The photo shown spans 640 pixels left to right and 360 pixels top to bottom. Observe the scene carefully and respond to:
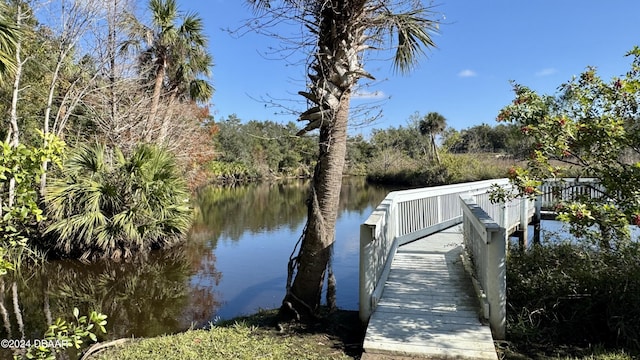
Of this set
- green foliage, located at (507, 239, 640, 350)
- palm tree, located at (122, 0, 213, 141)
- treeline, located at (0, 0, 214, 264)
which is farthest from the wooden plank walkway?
palm tree, located at (122, 0, 213, 141)

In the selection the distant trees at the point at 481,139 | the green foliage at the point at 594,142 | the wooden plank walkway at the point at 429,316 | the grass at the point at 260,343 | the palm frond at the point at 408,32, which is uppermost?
the distant trees at the point at 481,139

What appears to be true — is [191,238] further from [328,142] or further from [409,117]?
[409,117]

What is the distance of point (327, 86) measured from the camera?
4168 millimetres

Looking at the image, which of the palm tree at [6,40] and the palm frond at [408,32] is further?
the palm tree at [6,40]

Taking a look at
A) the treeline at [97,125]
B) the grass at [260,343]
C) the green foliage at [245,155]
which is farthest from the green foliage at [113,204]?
the green foliage at [245,155]

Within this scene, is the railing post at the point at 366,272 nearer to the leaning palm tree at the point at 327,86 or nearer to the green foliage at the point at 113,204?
the leaning palm tree at the point at 327,86

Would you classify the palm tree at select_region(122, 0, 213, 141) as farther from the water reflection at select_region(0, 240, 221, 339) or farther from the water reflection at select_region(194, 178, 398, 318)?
the water reflection at select_region(0, 240, 221, 339)

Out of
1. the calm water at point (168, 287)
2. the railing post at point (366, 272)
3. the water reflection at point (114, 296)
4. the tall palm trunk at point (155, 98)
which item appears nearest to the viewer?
the railing post at point (366, 272)

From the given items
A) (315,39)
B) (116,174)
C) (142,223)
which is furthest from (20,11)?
(315,39)

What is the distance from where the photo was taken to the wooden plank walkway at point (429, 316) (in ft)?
11.2

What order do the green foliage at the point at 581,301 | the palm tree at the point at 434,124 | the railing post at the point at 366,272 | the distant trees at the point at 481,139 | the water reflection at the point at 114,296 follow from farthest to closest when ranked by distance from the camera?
the distant trees at the point at 481,139 < the palm tree at the point at 434,124 < the water reflection at the point at 114,296 < the railing post at the point at 366,272 < the green foliage at the point at 581,301

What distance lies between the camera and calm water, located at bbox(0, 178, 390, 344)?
5.89 m

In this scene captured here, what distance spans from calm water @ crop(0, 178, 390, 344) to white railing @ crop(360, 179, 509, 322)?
1.43 m

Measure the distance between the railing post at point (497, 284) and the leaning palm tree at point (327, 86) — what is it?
1.68 m
